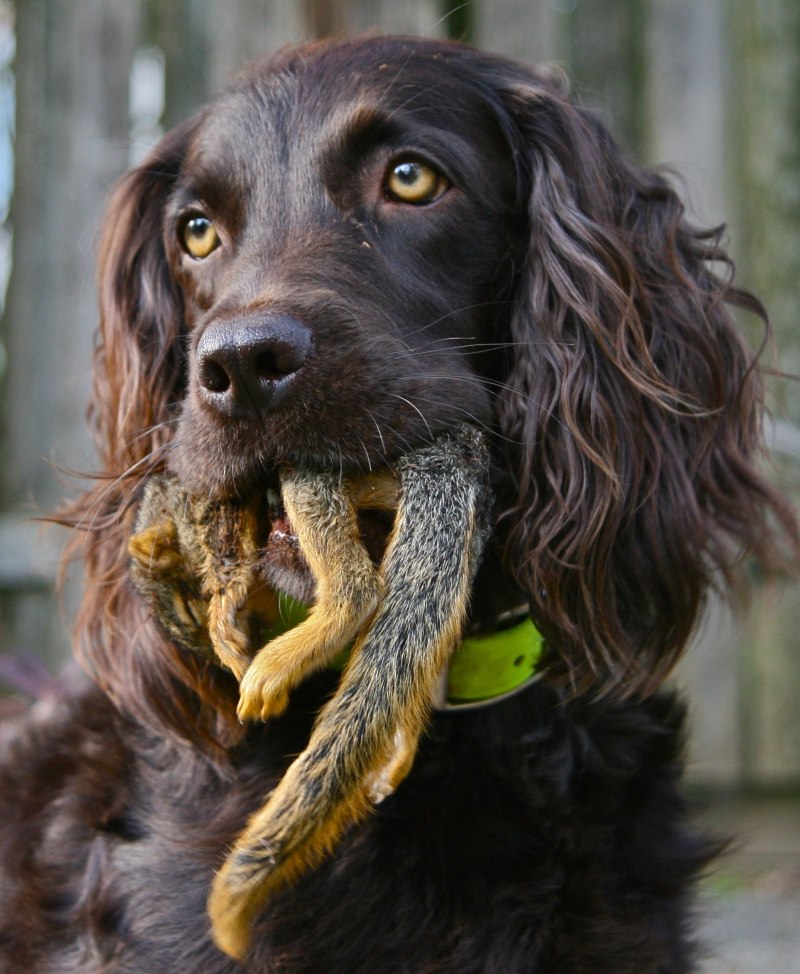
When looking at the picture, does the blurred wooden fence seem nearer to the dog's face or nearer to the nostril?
the dog's face

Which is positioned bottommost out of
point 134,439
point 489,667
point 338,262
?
point 489,667

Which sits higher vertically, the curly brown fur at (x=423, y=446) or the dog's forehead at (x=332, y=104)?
the dog's forehead at (x=332, y=104)

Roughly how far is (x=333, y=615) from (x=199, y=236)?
107cm

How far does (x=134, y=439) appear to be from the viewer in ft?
7.35

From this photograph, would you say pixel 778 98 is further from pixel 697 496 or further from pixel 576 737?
pixel 576 737

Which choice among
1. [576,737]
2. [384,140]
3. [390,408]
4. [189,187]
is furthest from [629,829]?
[189,187]

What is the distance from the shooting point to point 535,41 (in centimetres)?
391

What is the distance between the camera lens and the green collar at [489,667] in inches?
77.0

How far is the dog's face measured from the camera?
1708 millimetres

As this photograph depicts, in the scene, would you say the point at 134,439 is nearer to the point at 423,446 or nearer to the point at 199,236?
the point at 199,236

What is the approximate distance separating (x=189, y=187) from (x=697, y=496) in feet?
3.78

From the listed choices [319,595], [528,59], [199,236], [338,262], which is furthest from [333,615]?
[528,59]

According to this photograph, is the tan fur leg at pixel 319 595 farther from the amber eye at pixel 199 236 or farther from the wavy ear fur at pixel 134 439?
the amber eye at pixel 199 236

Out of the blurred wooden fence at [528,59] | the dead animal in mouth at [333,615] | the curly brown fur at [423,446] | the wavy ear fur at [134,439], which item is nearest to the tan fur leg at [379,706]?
the dead animal in mouth at [333,615]
